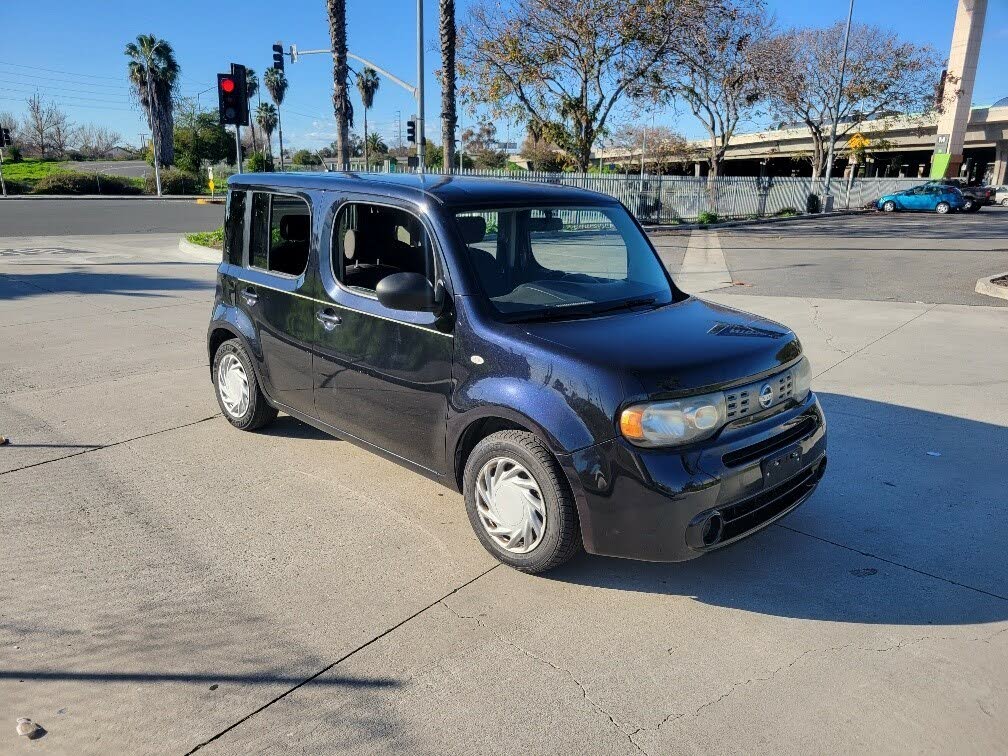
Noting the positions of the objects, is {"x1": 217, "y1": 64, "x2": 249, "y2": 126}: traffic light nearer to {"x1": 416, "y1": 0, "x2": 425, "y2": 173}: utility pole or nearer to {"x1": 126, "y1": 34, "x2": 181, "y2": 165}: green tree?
{"x1": 416, "y1": 0, "x2": 425, "y2": 173}: utility pole

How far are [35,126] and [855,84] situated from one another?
285ft

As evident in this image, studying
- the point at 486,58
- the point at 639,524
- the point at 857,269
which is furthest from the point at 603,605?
the point at 486,58

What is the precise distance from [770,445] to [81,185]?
2291 inches

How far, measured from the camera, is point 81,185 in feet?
169

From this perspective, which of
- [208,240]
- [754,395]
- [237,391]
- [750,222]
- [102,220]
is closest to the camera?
[754,395]

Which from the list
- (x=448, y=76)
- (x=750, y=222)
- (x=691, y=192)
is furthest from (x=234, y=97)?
(x=750, y=222)

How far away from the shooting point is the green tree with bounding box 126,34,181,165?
59688 millimetres

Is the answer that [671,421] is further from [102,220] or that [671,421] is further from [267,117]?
[267,117]

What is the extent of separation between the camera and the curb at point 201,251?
16062mm

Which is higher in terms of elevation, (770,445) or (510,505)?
(770,445)

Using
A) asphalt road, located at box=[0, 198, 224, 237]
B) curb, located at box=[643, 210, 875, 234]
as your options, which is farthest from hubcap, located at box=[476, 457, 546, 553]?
asphalt road, located at box=[0, 198, 224, 237]

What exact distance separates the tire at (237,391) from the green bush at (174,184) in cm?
5609

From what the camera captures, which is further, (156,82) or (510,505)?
(156,82)

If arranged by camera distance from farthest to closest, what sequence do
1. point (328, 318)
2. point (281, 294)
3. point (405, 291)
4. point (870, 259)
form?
point (870, 259) → point (281, 294) → point (328, 318) → point (405, 291)
